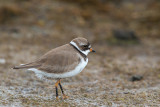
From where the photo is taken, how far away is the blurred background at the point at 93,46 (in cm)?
707

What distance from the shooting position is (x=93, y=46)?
41.0 ft

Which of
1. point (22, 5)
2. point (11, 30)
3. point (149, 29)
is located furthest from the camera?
point (22, 5)

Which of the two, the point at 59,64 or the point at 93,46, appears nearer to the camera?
the point at 59,64

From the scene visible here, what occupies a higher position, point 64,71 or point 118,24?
point 118,24

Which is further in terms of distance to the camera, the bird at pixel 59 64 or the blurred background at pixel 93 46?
the blurred background at pixel 93 46

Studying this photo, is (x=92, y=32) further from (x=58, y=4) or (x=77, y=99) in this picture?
(x=77, y=99)

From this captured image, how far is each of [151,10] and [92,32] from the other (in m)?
4.13

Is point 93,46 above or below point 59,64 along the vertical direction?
above

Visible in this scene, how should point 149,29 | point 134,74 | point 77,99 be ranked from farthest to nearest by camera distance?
1. point 149,29
2. point 134,74
3. point 77,99

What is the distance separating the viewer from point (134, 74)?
939cm

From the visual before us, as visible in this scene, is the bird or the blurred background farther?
the blurred background

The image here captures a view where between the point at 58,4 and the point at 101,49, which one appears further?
the point at 58,4

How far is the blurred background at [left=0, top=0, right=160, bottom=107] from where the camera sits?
707 cm

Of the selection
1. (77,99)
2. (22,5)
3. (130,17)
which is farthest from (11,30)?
(77,99)
